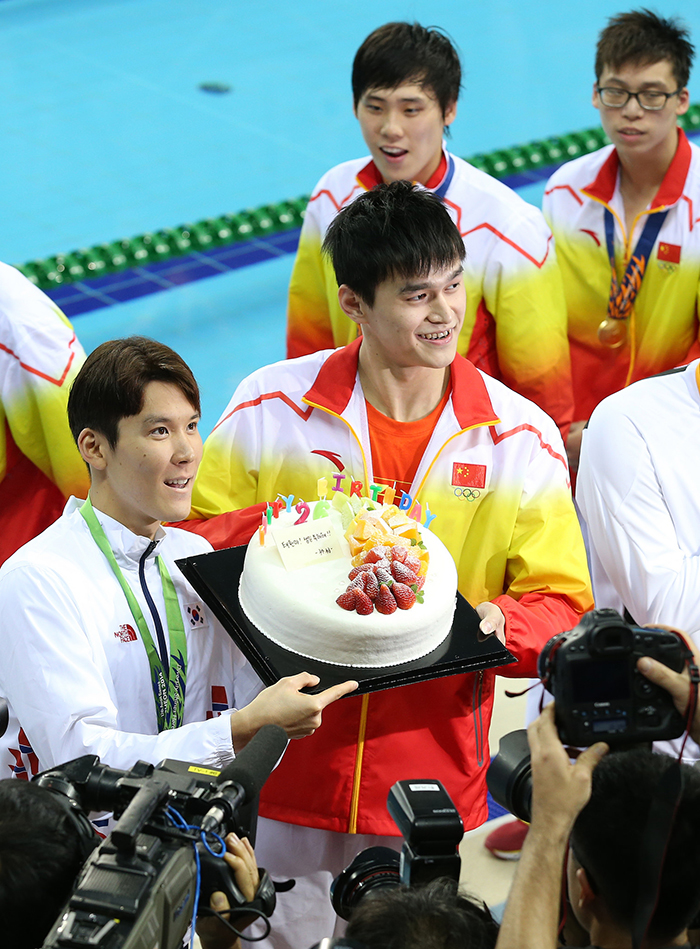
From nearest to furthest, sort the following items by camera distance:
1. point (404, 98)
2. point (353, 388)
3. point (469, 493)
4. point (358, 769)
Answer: point (358, 769)
point (469, 493)
point (353, 388)
point (404, 98)

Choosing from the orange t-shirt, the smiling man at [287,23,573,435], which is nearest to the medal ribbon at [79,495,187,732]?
the orange t-shirt

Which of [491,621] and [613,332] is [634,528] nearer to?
[491,621]

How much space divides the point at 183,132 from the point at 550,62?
4.08 metres

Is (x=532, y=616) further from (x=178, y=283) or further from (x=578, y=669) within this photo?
(x=178, y=283)

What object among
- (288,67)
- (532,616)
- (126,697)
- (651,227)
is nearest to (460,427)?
(532,616)

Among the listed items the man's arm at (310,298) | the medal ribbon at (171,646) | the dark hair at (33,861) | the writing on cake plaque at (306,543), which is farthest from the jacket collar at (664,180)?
the dark hair at (33,861)

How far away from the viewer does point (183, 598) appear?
8.18 feet

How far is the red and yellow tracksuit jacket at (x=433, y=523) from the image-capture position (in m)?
2.60

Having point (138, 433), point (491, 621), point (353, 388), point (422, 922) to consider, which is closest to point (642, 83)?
point (353, 388)

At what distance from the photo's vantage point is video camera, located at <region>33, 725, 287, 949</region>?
5.09ft

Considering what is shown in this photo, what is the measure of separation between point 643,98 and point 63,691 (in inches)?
119

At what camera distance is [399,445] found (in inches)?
111

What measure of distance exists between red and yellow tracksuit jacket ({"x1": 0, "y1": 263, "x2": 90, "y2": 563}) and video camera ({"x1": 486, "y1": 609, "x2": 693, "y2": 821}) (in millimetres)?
1910

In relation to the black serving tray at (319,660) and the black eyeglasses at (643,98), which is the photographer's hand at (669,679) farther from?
the black eyeglasses at (643,98)
